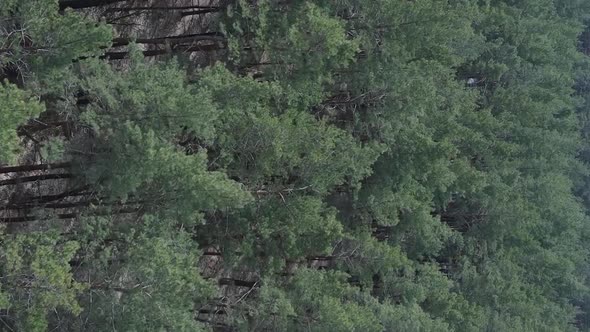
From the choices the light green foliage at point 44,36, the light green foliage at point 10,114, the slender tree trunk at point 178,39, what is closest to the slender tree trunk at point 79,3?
the slender tree trunk at point 178,39

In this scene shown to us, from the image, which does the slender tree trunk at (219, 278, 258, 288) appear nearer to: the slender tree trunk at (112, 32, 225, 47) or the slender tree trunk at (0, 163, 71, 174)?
the slender tree trunk at (0, 163, 71, 174)

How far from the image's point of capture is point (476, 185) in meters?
25.5

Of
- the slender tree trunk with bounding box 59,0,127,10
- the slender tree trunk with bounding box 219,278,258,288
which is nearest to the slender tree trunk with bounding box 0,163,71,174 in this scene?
the slender tree trunk with bounding box 59,0,127,10

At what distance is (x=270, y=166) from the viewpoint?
18391mm

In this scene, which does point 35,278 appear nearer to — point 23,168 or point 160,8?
point 23,168

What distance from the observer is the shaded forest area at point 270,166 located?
13719 millimetres

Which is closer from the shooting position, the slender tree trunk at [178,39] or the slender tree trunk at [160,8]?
the slender tree trunk at [178,39]

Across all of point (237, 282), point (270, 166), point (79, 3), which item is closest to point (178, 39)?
point (79, 3)

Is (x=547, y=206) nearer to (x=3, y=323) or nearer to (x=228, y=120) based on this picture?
(x=228, y=120)

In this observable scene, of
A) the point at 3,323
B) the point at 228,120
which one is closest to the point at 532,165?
the point at 228,120

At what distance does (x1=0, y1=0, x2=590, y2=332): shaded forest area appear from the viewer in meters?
13.7

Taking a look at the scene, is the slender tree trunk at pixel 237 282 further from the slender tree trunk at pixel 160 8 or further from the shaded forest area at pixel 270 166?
the slender tree trunk at pixel 160 8

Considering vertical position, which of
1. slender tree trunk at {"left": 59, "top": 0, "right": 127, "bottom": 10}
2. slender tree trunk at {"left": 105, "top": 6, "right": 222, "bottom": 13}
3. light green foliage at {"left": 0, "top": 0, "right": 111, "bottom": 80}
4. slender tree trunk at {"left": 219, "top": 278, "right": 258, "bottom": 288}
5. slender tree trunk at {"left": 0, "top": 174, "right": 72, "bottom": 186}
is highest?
light green foliage at {"left": 0, "top": 0, "right": 111, "bottom": 80}

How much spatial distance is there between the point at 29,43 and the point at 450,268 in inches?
866
